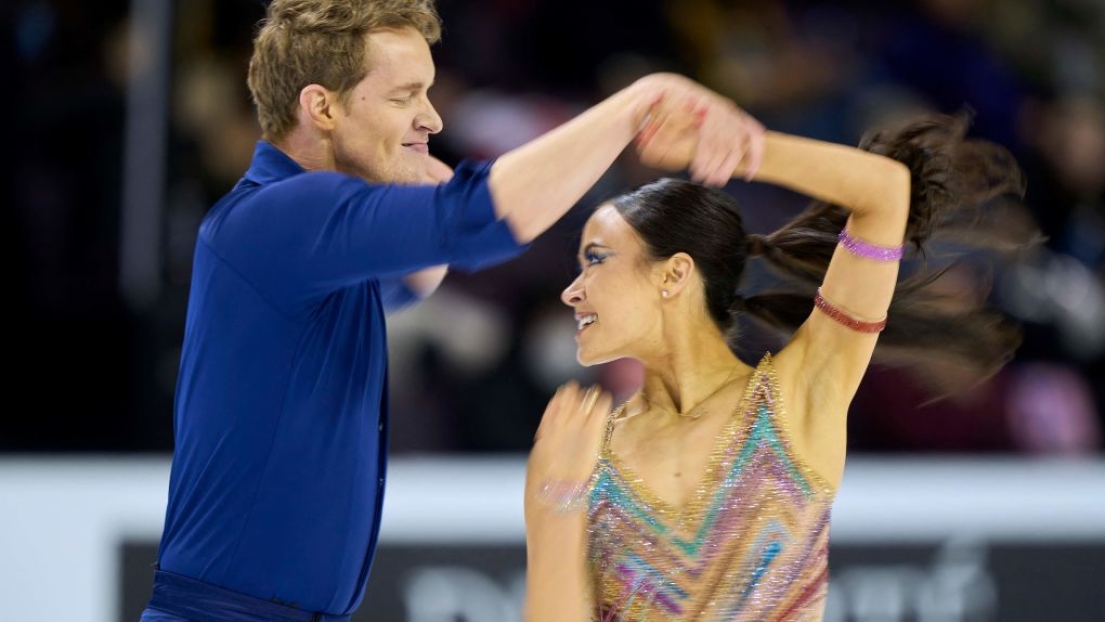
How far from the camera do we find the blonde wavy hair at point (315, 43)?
271cm

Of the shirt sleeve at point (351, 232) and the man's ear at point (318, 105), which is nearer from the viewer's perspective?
the shirt sleeve at point (351, 232)

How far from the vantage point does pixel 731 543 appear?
275 cm

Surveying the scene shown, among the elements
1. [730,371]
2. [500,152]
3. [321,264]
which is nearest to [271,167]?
[321,264]

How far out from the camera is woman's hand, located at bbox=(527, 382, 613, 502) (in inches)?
94.1

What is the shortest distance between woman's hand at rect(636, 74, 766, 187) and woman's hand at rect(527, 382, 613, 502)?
412mm

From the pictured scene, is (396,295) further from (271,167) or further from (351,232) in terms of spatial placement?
(351,232)

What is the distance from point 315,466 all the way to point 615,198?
0.80 meters

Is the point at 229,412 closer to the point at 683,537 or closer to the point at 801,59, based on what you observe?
the point at 683,537

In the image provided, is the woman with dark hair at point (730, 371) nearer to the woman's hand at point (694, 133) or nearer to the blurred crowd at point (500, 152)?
the woman's hand at point (694, 133)

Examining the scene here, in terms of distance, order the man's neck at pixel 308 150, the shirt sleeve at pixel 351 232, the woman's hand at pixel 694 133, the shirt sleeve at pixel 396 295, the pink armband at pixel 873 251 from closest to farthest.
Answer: the shirt sleeve at pixel 351 232
the woman's hand at pixel 694 133
the pink armband at pixel 873 251
the man's neck at pixel 308 150
the shirt sleeve at pixel 396 295

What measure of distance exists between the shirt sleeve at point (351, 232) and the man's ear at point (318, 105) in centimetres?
Answer: 20

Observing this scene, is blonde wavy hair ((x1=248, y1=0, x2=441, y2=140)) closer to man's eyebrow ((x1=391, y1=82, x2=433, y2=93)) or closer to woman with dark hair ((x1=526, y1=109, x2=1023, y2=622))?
man's eyebrow ((x1=391, y1=82, x2=433, y2=93))

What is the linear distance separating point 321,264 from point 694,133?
64cm

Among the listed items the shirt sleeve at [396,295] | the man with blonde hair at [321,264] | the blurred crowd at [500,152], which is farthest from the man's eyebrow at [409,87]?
the blurred crowd at [500,152]
